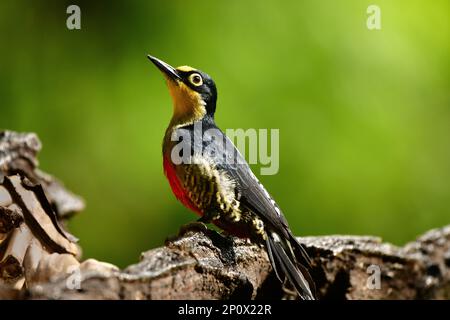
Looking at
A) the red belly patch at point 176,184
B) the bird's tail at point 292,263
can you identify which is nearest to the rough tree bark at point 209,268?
the bird's tail at point 292,263

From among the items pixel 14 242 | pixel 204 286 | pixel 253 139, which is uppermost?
pixel 253 139

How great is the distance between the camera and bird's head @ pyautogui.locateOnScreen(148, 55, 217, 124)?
2732 millimetres

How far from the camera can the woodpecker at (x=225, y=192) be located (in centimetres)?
229

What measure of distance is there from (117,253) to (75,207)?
2.96ft

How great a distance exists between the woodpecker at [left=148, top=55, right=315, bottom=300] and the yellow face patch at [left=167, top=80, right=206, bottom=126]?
18 mm

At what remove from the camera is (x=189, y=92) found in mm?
2744

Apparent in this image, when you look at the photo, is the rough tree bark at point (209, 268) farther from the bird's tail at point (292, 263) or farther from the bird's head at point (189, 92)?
the bird's head at point (189, 92)

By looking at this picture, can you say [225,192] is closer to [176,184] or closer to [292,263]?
[176,184]

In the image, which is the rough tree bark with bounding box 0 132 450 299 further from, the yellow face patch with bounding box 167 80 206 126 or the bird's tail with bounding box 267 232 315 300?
the yellow face patch with bounding box 167 80 206 126

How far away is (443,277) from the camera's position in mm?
2752

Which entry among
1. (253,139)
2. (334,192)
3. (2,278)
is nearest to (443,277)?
(334,192)

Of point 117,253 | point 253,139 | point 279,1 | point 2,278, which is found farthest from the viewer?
point 117,253

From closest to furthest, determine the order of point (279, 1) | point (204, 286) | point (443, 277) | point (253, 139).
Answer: point (204, 286) < point (443, 277) < point (253, 139) < point (279, 1)

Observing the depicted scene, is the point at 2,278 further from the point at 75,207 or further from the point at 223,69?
the point at 223,69
